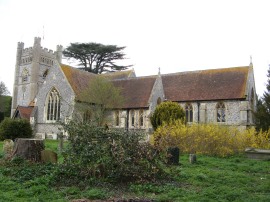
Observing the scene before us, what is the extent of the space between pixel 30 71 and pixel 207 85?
29.9m

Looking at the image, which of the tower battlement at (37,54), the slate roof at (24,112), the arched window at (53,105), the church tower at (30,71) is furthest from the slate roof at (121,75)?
the tower battlement at (37,54)

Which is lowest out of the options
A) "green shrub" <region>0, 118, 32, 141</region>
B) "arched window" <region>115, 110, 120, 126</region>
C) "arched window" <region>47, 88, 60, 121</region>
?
"green shrub" <region>0, 118, 32, 141</region>

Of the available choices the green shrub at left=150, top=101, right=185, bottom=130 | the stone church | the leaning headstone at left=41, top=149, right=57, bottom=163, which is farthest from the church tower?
the leaning headstone at left=41, top=149, right=57, bottom=163

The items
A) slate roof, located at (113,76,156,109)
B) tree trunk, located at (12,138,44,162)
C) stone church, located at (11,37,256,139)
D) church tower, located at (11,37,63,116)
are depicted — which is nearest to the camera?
tree trunk, located at (12,138,44,162)

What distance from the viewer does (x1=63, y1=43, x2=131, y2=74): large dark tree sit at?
4672cm

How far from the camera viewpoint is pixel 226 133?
52.1ft

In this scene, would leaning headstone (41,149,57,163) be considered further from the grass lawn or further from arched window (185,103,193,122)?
arched window (185,103,193,122)

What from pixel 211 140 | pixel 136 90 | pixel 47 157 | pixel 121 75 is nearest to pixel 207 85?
pixel 136 90

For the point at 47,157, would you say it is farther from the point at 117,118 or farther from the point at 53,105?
the point at 53,105

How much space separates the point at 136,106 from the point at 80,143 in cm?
1904

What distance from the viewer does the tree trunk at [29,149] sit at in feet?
30.5

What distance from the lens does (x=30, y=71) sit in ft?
150

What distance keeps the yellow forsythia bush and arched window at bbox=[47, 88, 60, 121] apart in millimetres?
Result: 14464

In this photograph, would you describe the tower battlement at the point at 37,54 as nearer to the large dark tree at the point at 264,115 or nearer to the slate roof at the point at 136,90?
the slate roof at the point at 136,90
